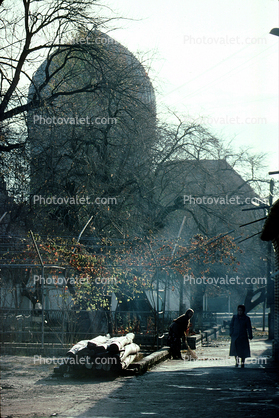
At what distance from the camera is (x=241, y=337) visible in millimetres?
14391

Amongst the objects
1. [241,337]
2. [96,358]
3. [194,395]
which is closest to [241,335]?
[241,337]

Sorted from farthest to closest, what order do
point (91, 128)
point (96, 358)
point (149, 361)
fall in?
point (91, 128) < point (149, 361) < point (96, 358)

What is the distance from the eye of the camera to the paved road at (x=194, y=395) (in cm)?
796

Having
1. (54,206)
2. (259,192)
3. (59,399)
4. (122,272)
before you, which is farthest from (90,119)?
(259,192)

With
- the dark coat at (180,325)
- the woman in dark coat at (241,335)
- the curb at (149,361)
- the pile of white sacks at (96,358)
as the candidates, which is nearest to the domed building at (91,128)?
the dark coat at (180,325)

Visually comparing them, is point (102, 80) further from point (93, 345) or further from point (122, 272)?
point (93, 345)

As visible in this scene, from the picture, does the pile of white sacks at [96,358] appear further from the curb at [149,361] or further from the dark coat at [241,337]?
the dark coat at [241,337]

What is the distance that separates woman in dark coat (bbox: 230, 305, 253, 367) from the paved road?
0.54 metres

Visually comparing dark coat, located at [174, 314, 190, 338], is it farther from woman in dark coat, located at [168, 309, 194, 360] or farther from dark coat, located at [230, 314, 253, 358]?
dark coat, located at [230, 314, 253, 358]

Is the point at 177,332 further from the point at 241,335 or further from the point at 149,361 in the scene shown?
the point at 149,361

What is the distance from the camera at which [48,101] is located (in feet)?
53.9

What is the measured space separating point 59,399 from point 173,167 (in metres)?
14.4

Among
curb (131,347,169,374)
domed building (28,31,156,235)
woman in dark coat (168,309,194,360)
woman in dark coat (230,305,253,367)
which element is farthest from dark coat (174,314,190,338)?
domed building (28,31,156,235)

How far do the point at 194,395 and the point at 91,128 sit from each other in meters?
10.8
